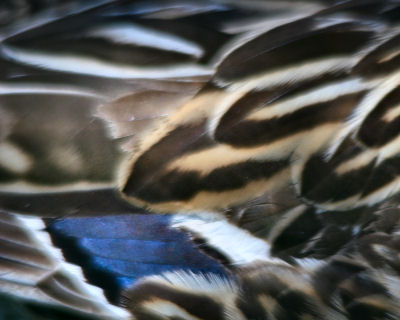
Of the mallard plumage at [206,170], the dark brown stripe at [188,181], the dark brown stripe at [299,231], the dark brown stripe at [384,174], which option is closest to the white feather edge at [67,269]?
the mallard plumage at [206,170]

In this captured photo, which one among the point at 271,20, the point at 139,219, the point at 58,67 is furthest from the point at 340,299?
the point at 58,67

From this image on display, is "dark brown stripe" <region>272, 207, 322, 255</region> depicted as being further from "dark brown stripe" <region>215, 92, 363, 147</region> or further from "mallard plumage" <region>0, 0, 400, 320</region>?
"dark brown stripe" <region>215, 92, 363, 147</region>

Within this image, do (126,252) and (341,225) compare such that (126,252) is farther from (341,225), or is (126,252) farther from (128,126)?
(341,225)

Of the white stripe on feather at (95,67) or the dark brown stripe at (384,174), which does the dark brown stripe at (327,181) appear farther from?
the white stripe on feather at (95,67)

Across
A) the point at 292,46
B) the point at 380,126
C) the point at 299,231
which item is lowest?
the point at 299,231

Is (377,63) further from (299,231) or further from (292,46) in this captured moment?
(299,231)

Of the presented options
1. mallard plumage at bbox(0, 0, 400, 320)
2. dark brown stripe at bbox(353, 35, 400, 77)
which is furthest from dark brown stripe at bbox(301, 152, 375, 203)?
dark brown stripe at bbox(353, 35, 400, 77)

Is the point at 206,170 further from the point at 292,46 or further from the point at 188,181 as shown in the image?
the point at 292,46

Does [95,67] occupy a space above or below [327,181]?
above

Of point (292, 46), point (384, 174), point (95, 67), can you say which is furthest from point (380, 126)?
point (95, 67)
